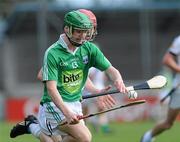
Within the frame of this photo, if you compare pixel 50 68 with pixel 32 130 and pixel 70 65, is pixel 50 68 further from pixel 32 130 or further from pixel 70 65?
pixel 32 130

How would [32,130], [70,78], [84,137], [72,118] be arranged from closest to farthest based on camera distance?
1. [72,118]
2. [84,137]
3. [70,78]
4. [32,130]

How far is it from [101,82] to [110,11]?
1510 centimetres

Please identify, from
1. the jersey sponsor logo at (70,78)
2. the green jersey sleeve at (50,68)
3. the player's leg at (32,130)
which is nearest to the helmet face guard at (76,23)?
the green jersey sleeve at (50,68)

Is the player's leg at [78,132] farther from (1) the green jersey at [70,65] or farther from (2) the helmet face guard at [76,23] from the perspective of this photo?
(2) the helmet face guard at [76,23]

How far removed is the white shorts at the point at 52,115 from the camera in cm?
1005

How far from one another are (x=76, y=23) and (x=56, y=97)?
3.01ft

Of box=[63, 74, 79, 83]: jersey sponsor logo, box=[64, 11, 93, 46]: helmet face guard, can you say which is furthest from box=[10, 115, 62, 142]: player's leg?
box=[64, 11, 93, 46]: helmet face guard

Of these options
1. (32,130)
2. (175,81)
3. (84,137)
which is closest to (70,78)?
(84,137)

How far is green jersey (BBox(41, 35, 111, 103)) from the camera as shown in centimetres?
980

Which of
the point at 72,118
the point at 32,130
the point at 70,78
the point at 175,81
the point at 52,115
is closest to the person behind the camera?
the point at 72,118

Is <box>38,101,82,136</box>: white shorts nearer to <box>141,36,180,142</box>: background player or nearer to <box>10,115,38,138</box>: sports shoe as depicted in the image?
<box>10,115,38,138</box>: sports shoe

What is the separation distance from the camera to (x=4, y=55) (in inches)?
1407

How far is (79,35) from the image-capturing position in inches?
380

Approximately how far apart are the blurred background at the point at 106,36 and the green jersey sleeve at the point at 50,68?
21.1 m
